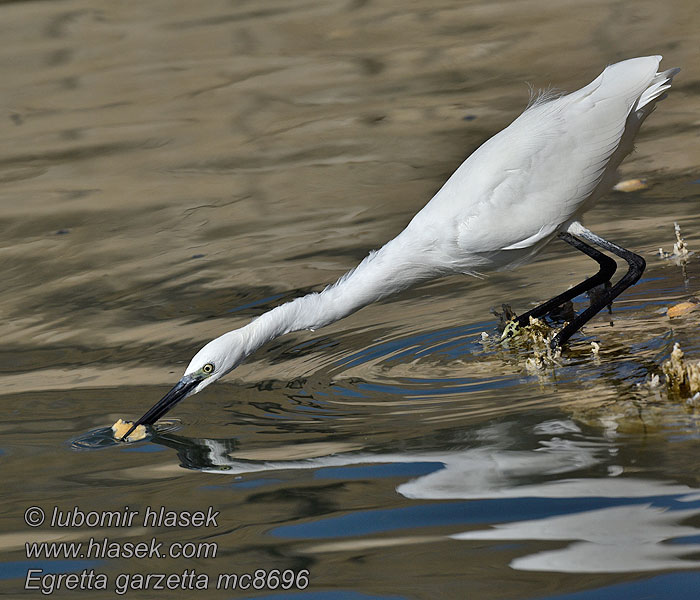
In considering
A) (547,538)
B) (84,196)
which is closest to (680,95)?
(84,196)

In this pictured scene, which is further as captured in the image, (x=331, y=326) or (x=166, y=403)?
(x=331, y=326)

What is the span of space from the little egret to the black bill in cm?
43

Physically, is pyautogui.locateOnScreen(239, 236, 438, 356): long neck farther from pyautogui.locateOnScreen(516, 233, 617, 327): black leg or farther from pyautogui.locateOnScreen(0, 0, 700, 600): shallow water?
pyautogui.locateOnScreen(516, 233, 617, 327): black leg

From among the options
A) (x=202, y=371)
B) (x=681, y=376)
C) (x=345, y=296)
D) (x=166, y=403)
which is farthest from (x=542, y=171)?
(x=166, y=403)

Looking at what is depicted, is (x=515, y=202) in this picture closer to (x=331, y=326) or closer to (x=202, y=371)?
(x=331, y=326)

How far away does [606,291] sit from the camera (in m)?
6.93

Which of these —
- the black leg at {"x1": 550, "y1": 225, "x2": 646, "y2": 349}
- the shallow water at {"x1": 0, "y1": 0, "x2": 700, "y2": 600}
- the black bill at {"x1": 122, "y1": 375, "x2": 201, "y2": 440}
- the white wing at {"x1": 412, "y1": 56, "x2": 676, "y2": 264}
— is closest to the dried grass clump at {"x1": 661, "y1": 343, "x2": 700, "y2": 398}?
the shallow water at {"x1": 0, "y1": 0, "x2": 700, "y2": 600}

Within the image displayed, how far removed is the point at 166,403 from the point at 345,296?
1184 mm

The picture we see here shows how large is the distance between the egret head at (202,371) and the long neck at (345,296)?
0.11 metres

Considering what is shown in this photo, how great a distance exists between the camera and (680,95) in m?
11.2

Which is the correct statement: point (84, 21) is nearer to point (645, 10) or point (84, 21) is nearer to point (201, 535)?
point (645, 10)

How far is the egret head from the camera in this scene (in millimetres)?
5895

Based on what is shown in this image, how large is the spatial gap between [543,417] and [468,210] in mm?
1468

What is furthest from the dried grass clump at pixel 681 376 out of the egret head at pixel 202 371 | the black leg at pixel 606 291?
the egret head at pixel 202 371
